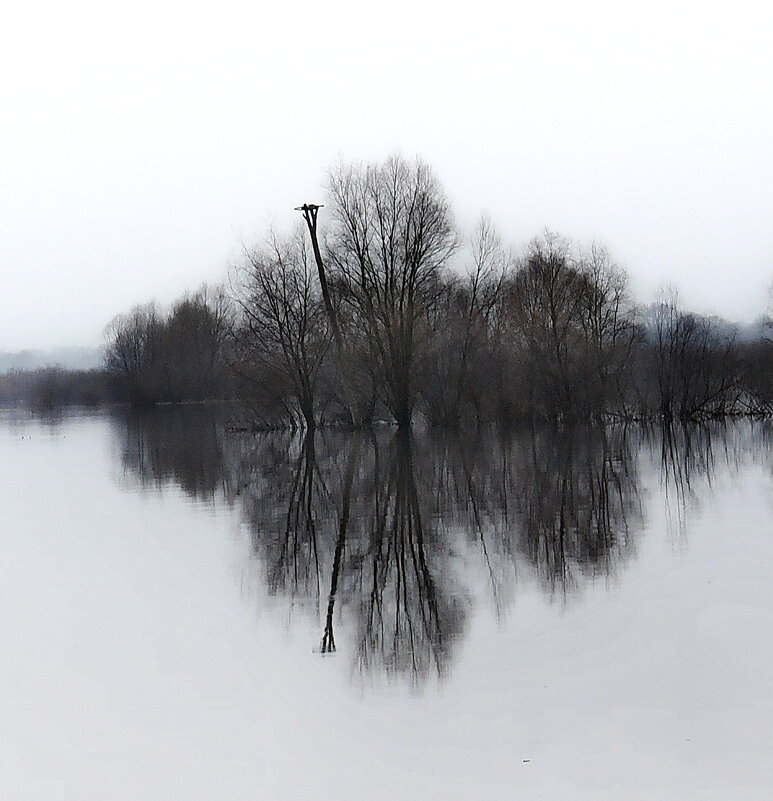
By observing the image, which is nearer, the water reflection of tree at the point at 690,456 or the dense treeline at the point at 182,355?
the water reflection of tree at the point at 690,456

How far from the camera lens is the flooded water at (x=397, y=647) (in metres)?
5.64

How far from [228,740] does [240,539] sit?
25.3 ft

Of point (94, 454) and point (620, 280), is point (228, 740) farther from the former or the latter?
point (620, 280)

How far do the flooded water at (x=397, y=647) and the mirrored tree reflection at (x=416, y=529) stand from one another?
54mm

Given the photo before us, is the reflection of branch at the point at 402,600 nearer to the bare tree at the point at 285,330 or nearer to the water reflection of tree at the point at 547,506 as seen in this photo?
the water reflection of tree at the point at 547,506

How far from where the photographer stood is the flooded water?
5641 mm

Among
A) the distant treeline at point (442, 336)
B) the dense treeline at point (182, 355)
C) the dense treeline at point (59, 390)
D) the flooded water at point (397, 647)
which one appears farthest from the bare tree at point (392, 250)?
the dense treeline at point (59, 390)

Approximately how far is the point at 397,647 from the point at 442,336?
34.4 m

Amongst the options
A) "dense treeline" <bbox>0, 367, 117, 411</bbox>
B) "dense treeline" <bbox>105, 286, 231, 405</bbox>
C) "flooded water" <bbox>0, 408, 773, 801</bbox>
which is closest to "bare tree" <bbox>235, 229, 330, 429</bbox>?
"flooded water" <bbox>0, 408, 773, 801</bbox>

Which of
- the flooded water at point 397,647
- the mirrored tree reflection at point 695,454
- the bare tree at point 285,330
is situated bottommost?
the mirrored tree reflection at point 695,454

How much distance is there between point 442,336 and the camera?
138 feet

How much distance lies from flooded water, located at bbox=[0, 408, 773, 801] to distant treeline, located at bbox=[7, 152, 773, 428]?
23.4m

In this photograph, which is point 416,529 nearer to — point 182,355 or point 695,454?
point 695,454

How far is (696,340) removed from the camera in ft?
145
